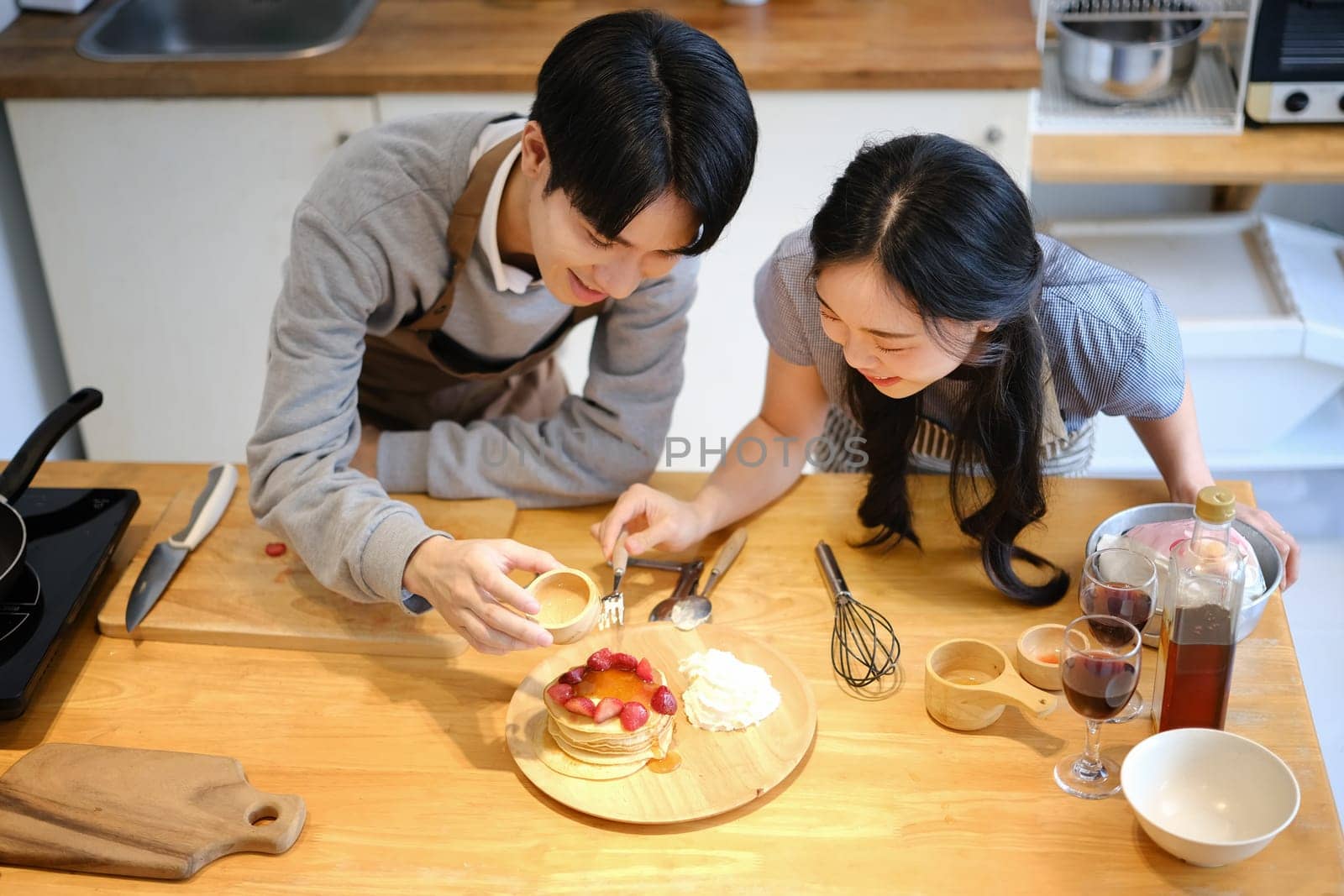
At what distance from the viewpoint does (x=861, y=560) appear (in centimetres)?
147

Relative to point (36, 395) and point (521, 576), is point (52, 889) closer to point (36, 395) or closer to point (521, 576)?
point (521, 576)

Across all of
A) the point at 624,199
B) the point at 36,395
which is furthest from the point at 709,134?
the point at 36,395

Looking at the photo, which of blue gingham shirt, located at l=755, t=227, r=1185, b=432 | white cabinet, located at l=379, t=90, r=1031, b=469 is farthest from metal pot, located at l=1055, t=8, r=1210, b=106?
blue gingham shirt, located at l=755, t=227, r=1185, b=432

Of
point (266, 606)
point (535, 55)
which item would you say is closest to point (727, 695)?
point (266, 606)

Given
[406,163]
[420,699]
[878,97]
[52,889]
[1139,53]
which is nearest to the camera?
[52,889]

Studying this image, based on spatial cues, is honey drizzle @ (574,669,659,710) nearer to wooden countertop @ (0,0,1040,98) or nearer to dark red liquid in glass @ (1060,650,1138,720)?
dark red liquid in glass @ (1060,650,1138,720)

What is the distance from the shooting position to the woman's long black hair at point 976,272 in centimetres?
121

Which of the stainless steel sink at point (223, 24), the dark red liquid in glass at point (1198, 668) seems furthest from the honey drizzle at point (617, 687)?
the stainless steel sink at point (223, 24)

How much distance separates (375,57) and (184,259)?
1.84ft

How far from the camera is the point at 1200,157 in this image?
2.39 meters

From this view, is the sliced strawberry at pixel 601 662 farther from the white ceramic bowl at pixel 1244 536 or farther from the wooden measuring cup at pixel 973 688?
→ the white ceramic bowl at pixel 1244 536

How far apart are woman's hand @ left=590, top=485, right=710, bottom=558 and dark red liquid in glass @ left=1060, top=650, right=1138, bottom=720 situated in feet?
1.55

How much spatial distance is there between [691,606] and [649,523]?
4.8 inches

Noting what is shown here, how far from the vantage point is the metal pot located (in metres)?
2.46
